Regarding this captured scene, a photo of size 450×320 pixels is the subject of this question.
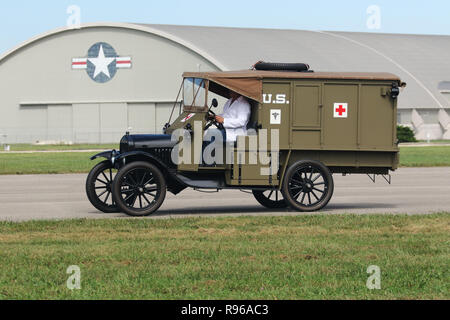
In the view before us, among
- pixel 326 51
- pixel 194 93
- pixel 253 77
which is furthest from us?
pixel 326 51

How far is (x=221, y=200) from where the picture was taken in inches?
678

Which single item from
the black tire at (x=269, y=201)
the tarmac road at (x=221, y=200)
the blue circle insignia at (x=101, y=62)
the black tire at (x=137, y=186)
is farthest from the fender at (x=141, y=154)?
the blue circle insignia at (x=101, y=62)

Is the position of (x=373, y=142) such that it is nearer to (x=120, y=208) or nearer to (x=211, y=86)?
(x=211, y=86)

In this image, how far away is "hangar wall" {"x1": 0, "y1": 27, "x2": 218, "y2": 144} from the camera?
61656mm

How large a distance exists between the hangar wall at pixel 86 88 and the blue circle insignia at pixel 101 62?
31cm

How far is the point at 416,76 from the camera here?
224 feet

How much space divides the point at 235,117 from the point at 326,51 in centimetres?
5502

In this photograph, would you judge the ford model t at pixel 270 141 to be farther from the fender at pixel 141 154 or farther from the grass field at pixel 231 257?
the grass field at pixel 231 257

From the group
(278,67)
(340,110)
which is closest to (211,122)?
(278,67)

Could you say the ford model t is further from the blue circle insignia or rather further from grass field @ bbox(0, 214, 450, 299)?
the blue circle insignia

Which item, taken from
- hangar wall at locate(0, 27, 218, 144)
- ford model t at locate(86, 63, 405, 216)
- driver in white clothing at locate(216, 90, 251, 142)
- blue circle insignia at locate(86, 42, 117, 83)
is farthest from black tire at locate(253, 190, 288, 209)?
blue circle insignia at locate(86, 42, 117, 83)

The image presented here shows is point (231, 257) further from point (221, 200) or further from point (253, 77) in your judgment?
point (221, 200)

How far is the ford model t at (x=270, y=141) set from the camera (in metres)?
14.1
